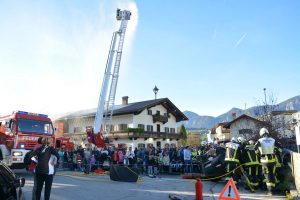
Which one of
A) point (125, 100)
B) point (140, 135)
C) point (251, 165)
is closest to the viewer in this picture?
point (251, 165)

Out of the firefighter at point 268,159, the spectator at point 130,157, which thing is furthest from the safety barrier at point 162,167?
the firefighter at point 268,159

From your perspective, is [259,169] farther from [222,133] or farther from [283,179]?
[222,133]

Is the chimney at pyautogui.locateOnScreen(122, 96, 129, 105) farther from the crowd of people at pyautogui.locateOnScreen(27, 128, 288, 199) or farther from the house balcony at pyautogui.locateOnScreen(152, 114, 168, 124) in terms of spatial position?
the crowd of people at pyautogui.locateOnScreen(27, 128, 288, 199)

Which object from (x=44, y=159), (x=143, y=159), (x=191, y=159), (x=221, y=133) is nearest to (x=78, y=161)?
(x=143, y=159)

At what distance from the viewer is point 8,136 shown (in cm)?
1398

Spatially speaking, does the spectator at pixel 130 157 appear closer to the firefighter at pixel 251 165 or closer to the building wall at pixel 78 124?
the firefighter at pixel 251 165

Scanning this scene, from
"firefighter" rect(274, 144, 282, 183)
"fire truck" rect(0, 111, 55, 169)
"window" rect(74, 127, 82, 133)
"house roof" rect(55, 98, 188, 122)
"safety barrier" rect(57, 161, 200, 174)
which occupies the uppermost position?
"house roof" rect(55, 98, 188, 122)

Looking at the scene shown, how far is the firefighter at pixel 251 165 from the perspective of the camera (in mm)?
10711

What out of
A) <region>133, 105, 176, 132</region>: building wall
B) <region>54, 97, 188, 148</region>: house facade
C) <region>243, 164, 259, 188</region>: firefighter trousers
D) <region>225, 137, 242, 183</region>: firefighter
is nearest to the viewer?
<region>243, 164, 259, 188</region>: firefighter trousers

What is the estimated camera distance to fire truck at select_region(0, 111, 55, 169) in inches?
529

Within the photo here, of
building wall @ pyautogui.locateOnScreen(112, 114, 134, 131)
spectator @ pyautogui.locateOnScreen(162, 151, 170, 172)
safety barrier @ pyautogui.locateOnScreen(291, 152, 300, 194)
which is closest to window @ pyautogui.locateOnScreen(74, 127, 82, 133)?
building wall @ pyautogui.locateOnScreen(112, 114, 134, 131)

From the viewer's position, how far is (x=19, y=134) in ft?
45.9

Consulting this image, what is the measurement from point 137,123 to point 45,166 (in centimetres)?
3266

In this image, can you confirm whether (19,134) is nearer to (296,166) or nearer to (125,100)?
(296,166)
